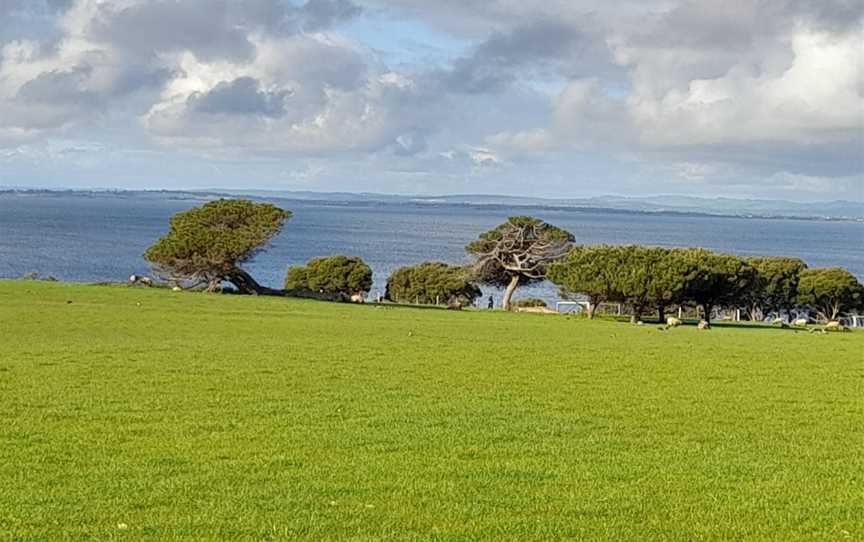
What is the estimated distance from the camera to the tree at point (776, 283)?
73.1 m

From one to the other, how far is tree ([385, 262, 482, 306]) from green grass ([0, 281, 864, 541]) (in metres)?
51.8

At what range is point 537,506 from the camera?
32.9 ft

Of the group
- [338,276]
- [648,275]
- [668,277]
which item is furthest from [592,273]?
[338,276]

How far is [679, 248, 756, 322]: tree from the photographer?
50875mm

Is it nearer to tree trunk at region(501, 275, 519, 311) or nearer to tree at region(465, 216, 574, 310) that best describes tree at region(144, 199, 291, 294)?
tree at region(465, 216, 574, 310)

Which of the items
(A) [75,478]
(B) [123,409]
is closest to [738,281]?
(B) [123,409]

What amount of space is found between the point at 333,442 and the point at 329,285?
212 feet

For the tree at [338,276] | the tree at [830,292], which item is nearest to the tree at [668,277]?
the tree at [830,292]

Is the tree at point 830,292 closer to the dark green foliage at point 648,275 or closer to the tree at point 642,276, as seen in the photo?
the dark green foliage at point 648,275

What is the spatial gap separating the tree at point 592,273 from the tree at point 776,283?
77.4 feet

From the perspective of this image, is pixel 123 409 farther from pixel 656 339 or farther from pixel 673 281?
pixel 673 281

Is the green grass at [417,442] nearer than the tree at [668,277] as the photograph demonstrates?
Yes

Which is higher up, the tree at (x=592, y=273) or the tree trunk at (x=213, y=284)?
the tree at (x=592, y=273)

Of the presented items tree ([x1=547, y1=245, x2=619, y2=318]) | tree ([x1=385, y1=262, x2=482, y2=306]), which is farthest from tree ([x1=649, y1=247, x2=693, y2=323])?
tree ([x1=385, y1=262, x2=482, y2=306])
